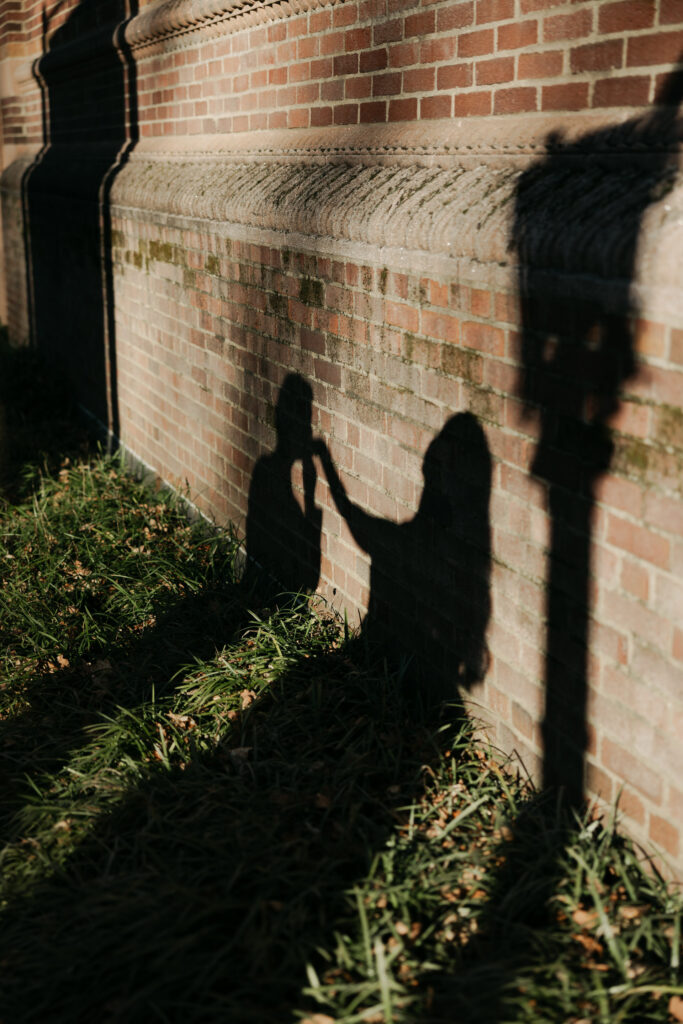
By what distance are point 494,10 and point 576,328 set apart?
43.4 inches

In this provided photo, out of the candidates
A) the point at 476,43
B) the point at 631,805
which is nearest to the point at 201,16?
the point at 476,43

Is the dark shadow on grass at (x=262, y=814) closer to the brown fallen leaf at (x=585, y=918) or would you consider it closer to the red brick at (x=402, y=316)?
the red brick at (x=402, y=316)

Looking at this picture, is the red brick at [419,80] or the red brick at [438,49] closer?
the red brick at [438,49]

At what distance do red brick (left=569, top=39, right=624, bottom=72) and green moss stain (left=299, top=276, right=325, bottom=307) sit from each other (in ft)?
4.41

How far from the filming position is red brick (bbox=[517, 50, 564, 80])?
2.73m

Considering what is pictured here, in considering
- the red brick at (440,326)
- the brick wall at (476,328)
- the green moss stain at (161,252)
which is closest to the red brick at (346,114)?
the brick wall at (476,328)

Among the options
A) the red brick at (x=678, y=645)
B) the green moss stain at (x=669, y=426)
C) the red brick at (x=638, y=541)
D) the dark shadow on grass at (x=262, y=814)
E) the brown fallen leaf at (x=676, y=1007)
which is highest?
the green moss stain at (x=669, y=426)

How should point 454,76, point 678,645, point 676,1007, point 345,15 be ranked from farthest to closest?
point 345,15 < point 454,76 < point 678,645 < point 676,1007

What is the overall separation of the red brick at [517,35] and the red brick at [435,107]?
0.32 m

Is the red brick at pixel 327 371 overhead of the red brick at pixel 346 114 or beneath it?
beneath

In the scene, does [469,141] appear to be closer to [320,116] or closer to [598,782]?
[320,116]

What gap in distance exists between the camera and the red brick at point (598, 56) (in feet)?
8.26

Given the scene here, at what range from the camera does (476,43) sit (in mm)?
3047

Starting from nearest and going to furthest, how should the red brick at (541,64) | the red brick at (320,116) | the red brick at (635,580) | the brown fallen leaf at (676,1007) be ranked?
1. the brown fallen leaf at (676,1007)
2. the red brick at (635,580)
3. the red brick at (541,64)
4. the red brick at (320,116)
